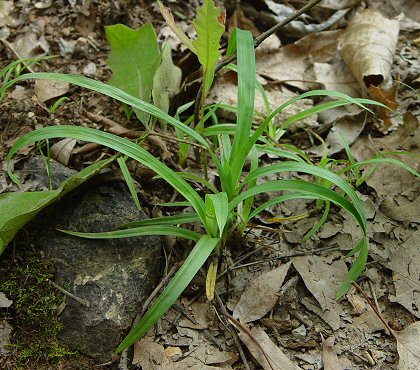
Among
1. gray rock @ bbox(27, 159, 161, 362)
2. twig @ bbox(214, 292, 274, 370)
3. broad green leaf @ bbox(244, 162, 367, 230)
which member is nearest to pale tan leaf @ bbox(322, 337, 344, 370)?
twig @ bbox(214, 292, 274, 370)

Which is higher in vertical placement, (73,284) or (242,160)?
(242,160)

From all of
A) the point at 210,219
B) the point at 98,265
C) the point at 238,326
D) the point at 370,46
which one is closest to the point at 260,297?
the point at 238,326

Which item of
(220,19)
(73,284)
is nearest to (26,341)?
(73,284)

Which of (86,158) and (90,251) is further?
(86,158)

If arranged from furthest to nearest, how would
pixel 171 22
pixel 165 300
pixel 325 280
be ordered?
1. pixel 325 280
2. pixel 171 22
3. pixel 165 300

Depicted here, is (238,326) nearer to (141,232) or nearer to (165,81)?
(141,232)

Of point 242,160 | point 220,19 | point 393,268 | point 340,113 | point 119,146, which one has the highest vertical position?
point 220,19

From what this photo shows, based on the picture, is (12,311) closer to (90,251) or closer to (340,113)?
(90,251)

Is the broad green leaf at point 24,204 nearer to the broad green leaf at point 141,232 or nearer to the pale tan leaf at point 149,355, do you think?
the broad green leaf at point 141,232
